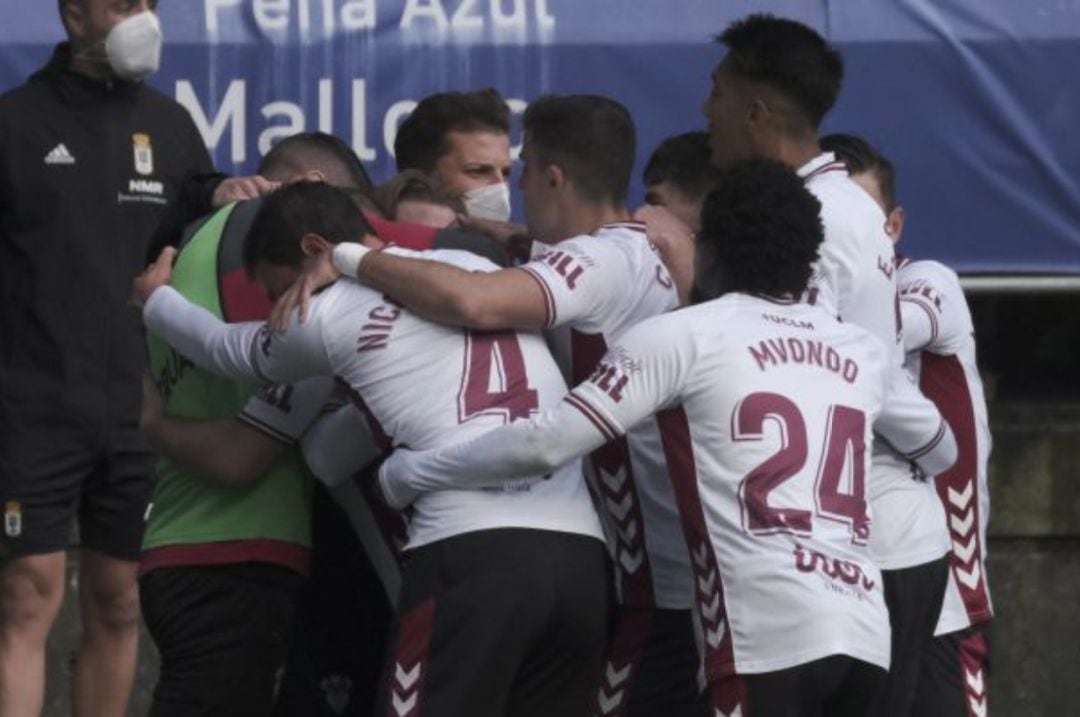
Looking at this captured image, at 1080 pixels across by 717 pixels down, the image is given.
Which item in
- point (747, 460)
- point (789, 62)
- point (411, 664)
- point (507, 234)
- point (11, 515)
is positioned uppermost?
point (789, 62)

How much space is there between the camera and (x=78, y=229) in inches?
295

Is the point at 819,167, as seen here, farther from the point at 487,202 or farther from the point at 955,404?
the point at 487,202

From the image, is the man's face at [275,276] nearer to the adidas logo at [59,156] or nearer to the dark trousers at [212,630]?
the dark trousers at [212,630]

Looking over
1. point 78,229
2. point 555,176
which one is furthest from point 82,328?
point 555,176

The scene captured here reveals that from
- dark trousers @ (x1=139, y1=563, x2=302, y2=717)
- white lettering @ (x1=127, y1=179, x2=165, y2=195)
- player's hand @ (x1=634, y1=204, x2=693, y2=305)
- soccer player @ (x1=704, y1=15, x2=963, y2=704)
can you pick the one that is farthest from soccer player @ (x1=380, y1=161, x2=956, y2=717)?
white lettering @ (x1=127, y1=179, x2=165, y2=195)

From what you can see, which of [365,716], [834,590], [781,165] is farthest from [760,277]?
[365,716]

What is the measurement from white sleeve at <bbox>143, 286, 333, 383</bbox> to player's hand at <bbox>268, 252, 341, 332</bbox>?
0.02 metres

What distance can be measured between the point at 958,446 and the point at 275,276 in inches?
69.4

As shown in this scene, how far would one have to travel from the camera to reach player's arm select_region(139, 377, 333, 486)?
610 cm

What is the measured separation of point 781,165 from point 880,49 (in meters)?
2.94

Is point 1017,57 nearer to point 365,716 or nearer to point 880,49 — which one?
point 880,49

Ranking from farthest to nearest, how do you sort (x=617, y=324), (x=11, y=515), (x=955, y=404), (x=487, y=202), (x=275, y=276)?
(x=11, y=515) → (x=487, y=202) → (x=955, y=404) → (x=617, y=324) → (x=275, y=276)

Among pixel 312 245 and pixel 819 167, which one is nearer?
pixel 312 245

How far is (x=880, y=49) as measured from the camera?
862cm
